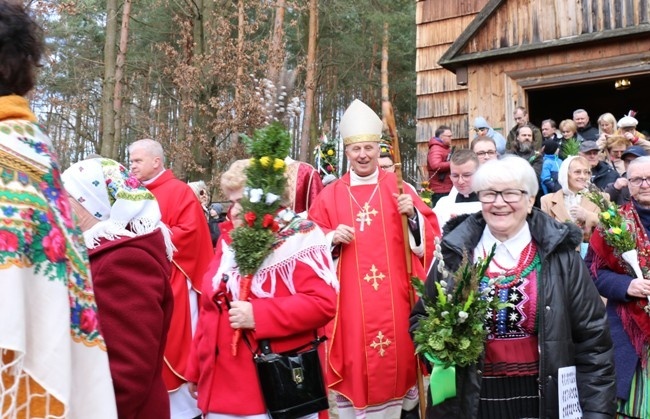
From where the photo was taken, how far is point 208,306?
360cm

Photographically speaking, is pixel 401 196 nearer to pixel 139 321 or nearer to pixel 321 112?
pixel 139 321

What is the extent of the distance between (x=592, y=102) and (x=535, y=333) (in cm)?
1685

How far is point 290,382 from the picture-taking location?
324 cm

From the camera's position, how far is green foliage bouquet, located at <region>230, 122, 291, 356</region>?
334cm

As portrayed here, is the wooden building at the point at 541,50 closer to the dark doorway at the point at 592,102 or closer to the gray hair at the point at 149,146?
the dark doorway at the point at 592,102

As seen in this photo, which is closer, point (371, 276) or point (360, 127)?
point (371, 276)

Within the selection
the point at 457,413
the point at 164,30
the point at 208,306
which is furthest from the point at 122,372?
the point at 164,30

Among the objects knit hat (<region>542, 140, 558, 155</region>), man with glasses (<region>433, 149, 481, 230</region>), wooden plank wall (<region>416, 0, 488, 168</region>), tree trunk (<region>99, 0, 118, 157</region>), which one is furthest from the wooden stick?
tree trunk (<region>99, 0, 118, 157</region>)

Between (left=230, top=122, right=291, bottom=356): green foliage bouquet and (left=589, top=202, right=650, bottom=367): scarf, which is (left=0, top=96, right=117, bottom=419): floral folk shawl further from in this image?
(left=589, top=202, right=650, bottom=367): scarf

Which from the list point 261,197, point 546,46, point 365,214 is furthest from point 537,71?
point 261,197

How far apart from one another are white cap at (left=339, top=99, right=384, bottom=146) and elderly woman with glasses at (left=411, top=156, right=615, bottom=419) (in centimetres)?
210

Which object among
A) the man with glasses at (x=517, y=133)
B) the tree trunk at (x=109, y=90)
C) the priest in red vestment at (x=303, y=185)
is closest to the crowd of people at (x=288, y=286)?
the priest in red vestment at (x=303, y=185)

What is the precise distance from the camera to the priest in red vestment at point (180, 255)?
525cm

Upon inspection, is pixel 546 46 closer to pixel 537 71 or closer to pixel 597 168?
pixel 537 71
